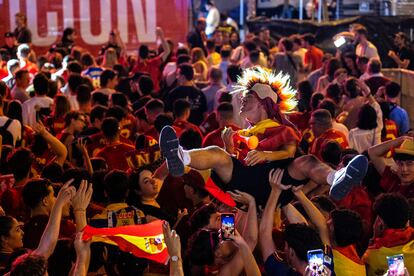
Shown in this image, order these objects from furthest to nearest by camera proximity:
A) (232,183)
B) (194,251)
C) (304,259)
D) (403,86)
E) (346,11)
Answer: (346,11) < (403,86) < (232,183) < (194,251) < (304,259)

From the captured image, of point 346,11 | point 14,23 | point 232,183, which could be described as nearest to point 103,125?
point 232,183

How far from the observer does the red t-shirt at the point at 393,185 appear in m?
7.70

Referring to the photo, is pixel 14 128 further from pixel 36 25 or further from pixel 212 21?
pixel 212 21

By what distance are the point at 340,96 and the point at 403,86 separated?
409cm

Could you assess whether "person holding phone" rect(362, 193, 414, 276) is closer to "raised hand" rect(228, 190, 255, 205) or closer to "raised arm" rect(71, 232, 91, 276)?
"raised hand" rect(228, 190, 255, 205)

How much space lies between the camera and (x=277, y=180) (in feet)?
20.1

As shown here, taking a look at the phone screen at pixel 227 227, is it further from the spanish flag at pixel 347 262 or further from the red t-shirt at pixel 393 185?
the red t-shirt at pixel 393 185

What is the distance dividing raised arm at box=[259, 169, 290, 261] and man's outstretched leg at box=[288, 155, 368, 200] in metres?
0.14

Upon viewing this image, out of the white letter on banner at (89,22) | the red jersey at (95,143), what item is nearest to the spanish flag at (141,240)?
the red jersey at (95,143)

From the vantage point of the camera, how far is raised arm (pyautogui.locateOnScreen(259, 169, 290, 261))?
18.6ft

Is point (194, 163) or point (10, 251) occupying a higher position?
point (194, 163)

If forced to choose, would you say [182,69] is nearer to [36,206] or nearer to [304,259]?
[36,206]

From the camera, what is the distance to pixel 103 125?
888 cm

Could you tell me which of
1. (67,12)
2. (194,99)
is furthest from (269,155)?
(67,12)
